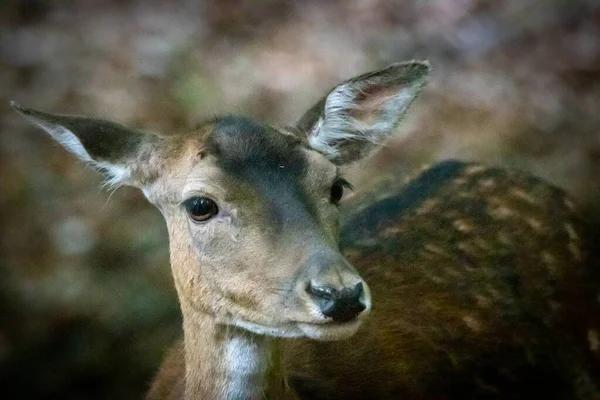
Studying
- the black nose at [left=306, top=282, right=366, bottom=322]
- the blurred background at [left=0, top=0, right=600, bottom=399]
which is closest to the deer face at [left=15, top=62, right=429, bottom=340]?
the black nose at [left=306, top=282, right=366, bottom=322]

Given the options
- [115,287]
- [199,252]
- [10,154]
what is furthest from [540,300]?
[10,154]

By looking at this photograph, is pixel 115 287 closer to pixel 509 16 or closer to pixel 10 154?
pixel 10 154

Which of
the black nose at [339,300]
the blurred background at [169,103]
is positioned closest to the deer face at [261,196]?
the black nose at [339,300]

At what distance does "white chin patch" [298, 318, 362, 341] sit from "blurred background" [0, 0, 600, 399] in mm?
2482

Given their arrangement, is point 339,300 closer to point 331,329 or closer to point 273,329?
point 331,329

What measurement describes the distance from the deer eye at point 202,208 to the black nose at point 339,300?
52cm

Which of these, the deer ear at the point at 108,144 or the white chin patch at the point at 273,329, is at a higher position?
the deer ear at the point at 108,144

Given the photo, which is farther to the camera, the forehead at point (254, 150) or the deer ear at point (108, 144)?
the deer ear at point (108, 144)

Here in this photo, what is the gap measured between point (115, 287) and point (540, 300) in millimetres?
2471

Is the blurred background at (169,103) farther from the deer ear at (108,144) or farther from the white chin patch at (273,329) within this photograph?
the white chin patch at (273,329)

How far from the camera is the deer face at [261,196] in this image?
2701 mm

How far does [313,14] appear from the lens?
695cm

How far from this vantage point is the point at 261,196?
2904mm

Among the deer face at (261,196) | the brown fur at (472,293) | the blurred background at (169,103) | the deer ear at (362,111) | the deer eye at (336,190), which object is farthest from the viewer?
the blurred background at (169,103)
